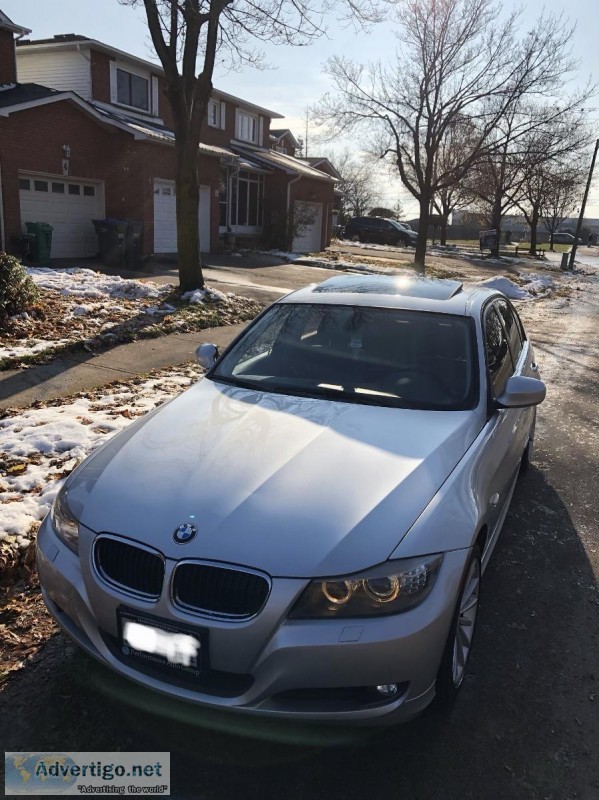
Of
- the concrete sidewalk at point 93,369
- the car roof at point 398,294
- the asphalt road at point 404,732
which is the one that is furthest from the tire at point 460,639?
the concrete sidewalk at point 93,369

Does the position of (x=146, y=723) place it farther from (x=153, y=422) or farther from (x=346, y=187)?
(x=346, y=187)

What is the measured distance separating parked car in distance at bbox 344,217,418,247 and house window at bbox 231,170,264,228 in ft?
52.2

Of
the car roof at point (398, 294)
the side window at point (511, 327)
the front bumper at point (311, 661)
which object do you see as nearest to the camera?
the front bumper at point (311, 661)

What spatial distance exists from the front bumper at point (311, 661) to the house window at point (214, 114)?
89.0 feet

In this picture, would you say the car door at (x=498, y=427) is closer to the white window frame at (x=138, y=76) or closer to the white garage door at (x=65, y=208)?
the white garage door at (x=65, y=208)

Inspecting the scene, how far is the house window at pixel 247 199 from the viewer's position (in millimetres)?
26312

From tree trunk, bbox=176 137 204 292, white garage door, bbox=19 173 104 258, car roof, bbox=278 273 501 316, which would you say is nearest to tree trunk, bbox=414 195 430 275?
white garage door, bbox=19 173 104 258

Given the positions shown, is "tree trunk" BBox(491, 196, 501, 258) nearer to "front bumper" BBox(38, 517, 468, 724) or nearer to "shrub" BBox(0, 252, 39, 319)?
"shrub" BBox(0, 252, 39, 319)

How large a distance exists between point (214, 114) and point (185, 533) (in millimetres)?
27499

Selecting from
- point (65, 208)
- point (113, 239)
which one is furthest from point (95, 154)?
point (113, 239)

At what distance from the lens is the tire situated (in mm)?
2508

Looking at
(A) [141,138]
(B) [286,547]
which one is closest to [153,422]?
(B) [286,547]

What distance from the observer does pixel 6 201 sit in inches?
615

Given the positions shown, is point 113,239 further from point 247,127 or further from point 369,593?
point 369,593
